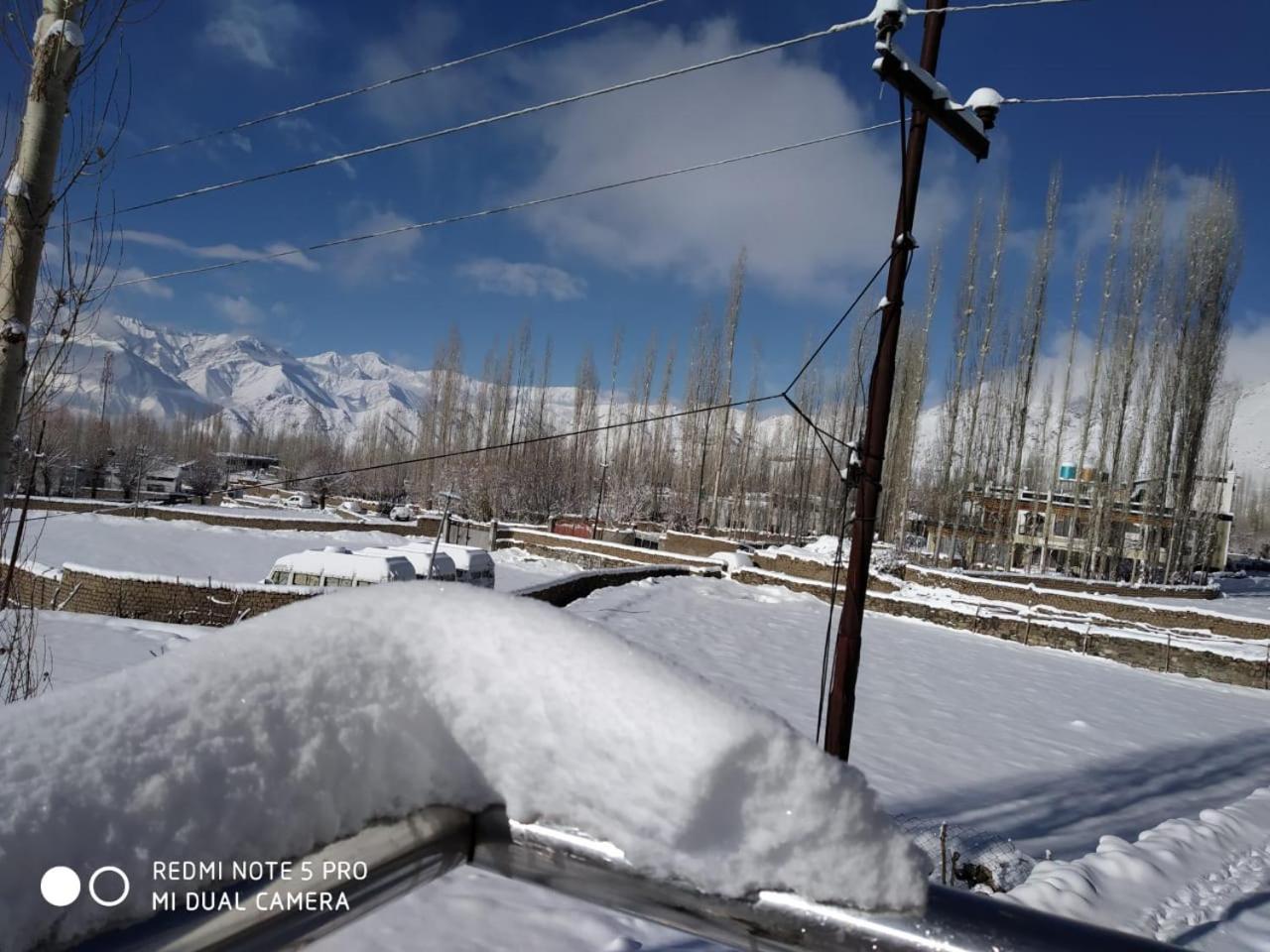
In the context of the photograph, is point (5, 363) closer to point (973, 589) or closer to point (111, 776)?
point (111, 776)

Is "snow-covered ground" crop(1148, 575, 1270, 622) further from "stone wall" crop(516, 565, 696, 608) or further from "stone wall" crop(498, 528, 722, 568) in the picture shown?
"stone wall" crop(516, 565, 696, 608)

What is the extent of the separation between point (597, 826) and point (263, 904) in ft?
1.07

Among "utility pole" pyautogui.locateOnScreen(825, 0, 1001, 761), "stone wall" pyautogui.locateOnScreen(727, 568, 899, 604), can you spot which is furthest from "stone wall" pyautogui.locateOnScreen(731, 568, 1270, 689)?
"utility pole" pyautogui.locateOnScreen(825, 0, 1001, 761)

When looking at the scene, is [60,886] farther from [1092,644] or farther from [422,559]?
[1092,644]

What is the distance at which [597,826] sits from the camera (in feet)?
2.61

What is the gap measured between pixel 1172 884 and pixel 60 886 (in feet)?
18.6

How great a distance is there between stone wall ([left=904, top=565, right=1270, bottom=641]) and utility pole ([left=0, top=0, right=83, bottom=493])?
2295 cm

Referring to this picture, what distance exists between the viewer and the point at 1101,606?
822 inches

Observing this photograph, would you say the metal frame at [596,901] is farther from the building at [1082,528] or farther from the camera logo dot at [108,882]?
the building at [1082,528]

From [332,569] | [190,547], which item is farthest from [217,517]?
[332,569]

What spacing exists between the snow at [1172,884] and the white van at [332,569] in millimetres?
12061

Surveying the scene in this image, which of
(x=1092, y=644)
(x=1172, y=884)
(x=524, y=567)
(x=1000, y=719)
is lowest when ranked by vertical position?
(x=524, y=567)

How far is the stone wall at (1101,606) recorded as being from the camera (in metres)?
18.0

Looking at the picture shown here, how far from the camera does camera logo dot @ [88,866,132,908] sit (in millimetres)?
570
